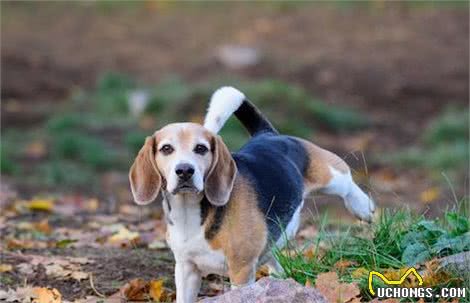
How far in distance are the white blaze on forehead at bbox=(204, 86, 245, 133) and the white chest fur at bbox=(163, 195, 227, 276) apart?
71cm

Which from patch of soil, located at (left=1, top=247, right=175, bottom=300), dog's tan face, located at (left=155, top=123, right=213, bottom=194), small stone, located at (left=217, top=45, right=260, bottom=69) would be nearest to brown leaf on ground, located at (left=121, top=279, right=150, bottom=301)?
patch of soil, located at (left=1, top=247, right=175, bottom=300)

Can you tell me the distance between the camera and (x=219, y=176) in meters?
5.50

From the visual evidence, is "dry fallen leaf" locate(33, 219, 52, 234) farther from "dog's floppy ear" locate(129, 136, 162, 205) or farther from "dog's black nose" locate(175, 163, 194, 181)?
"dog's black nose" locate(175, 163, 194, 181)

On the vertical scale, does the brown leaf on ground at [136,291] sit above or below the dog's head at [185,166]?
below

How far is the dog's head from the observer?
5.34 meters

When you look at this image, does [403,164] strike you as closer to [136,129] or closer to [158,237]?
[136,129]

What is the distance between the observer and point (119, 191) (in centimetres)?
1137

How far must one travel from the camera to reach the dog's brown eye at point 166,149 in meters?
5.46

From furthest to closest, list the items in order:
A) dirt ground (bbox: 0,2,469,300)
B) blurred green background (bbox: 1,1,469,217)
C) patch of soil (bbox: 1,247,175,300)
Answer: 1. dirt ground (bbox: 0,2,469,300)
2. blurred green background (bbox: 1,1,469,217)
3. patch of soil (bbox: 1,247,175,300)

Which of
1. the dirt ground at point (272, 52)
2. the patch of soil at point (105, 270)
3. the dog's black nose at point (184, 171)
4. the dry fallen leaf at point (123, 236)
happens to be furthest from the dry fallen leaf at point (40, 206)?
the dirt ground at point (272, 52)

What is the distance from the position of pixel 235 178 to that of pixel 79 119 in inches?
354

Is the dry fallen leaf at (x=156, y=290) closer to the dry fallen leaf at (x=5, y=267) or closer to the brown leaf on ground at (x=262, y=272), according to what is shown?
the brown leaf on ground at (x=262, y=272)

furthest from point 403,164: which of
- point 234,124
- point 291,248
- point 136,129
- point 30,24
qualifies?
point 30,24

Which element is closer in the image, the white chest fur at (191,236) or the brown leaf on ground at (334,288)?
the brown leaf on ground at (334,288)
